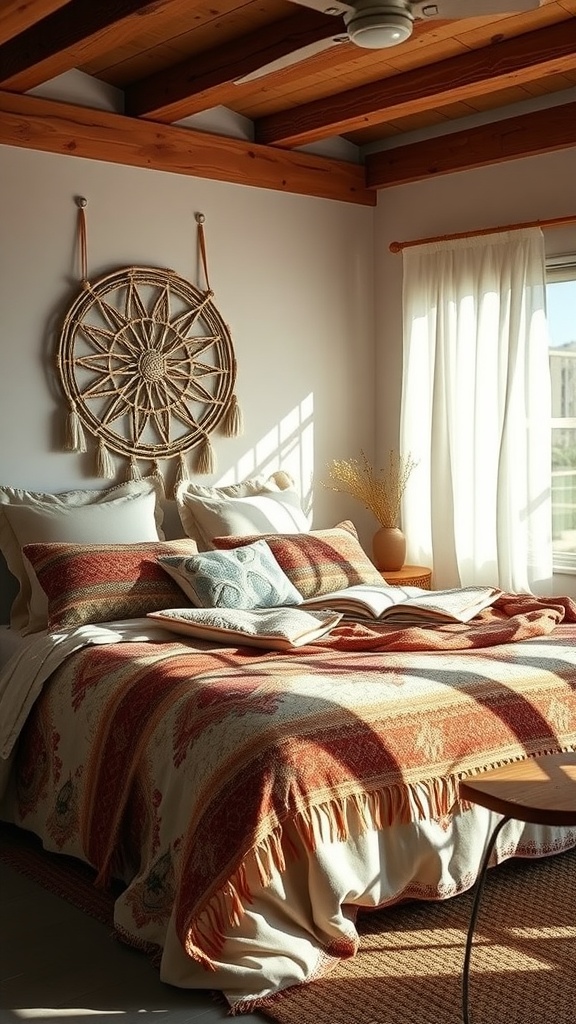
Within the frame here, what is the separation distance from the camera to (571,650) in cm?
341

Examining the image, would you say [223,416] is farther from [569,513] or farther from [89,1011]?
[89,1011]

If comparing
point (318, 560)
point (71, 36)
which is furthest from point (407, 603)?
point (71, 36)

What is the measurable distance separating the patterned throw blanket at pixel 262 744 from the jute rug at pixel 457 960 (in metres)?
0.27

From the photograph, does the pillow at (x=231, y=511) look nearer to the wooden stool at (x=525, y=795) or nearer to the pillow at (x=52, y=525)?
the pillow at (x=52, y=525)

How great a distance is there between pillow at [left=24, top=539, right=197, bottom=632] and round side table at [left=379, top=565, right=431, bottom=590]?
1269mm

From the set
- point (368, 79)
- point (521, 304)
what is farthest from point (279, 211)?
point (521, 304)

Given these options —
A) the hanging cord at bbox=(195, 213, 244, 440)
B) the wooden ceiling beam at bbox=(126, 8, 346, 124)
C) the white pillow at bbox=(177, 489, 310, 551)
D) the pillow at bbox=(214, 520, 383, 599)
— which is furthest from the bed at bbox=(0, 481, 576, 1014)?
the wooden ceiling beam at bbox=(126, 8, 346, 124)

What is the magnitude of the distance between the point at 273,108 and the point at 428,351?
1.26m

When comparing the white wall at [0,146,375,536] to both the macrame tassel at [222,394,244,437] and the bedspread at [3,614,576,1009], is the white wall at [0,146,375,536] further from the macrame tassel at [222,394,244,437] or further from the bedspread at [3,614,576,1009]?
the bedspread at [3,614,576,1009]

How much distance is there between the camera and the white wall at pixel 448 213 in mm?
4844

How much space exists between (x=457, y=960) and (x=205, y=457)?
2673 mm

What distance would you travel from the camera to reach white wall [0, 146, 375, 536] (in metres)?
4.40

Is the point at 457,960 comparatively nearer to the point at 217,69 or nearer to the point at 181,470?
the point at 181,470

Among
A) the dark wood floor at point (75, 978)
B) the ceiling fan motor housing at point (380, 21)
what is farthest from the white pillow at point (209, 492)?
the ceiling fan motor housing at point (380, 21)
